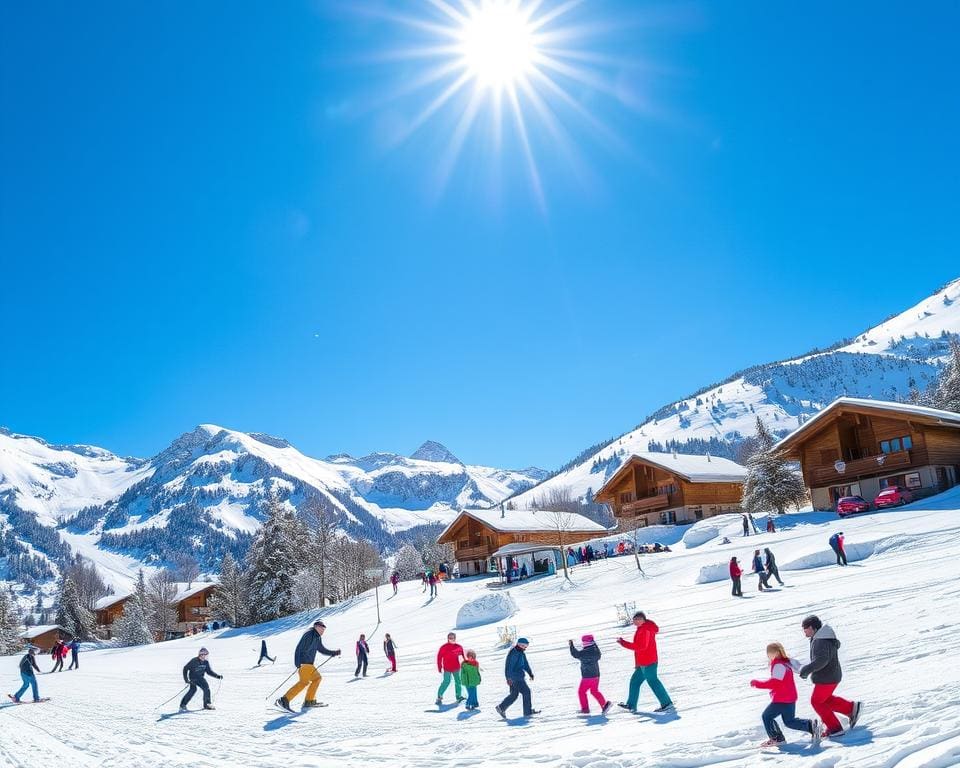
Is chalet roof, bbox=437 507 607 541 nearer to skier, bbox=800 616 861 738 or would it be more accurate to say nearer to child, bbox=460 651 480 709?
child, bbox=460 651 480 709

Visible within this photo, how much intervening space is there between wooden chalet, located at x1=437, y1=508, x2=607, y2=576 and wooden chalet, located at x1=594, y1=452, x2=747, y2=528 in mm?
5387

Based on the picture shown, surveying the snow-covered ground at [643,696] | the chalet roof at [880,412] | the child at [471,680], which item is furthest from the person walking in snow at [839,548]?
the chalet roof at [880,412]

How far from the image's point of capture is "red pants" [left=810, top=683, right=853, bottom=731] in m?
7.11

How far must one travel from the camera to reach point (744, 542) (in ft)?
109

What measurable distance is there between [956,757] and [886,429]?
38.9 m

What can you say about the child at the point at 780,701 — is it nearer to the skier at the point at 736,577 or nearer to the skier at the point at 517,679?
the skier at the point at 517,679

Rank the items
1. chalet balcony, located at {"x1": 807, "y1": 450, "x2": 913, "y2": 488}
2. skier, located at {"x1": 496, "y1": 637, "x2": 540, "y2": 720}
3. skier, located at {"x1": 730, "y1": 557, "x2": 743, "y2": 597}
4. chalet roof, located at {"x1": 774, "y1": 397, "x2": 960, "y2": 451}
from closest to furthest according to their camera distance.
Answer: skier, located at {"x1": 496, "y1": 637, "x2": 540, "y2": 720} < skier, located at {"x1": 730, "y1": 557, "x2": 743, "y2": 597} < chalet roof, located at {"x1": 774, "y1": 397, "x2": 960, "y2": 451} < chalet balcony, located at {"x1": 807, "y1": 450, "x2": 913, "y2": 488}

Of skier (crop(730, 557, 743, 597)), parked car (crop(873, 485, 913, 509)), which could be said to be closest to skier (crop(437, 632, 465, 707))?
skier (crop(730, 557, 743, 597))

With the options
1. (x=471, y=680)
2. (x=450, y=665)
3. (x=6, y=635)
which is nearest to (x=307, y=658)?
(x=450, y=665)

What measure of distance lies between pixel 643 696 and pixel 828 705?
4.53m

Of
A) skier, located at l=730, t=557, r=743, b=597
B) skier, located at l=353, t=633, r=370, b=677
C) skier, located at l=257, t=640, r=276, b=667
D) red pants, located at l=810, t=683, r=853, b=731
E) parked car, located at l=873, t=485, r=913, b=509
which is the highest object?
parked car, located at l=873, t=485, r=913, b=509

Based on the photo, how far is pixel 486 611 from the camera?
30594mm

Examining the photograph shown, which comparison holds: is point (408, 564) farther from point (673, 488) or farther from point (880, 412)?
point (880, 412)

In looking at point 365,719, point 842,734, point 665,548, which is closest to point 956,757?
point 842,734
